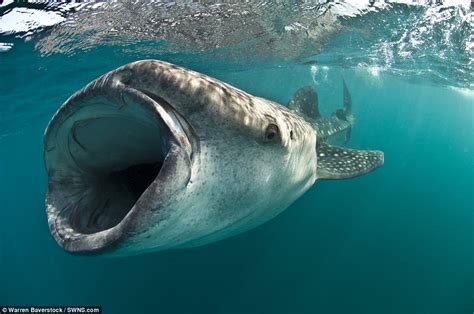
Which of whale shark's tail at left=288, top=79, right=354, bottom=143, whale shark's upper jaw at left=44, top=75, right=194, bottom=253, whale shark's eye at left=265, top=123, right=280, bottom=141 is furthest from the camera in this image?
whale shark's tail at left=288, top=79, right=354, bottom=143

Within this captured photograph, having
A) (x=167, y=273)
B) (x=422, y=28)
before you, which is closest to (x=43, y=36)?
(x=167, y=273)

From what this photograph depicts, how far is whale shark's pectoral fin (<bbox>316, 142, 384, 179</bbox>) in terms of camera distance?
4.94 m

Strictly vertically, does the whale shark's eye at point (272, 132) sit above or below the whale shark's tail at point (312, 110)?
above

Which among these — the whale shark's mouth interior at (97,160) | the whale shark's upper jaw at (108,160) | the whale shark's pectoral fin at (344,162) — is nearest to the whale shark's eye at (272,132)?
the whale shark's upper jaw at (108,160)

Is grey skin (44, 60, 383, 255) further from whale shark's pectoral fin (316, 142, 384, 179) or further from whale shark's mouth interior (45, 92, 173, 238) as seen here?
whale shark's pectoral fin (316, 142, 384, 179)

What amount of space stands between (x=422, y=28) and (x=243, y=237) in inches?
358

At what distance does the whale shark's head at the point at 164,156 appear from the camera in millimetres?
1647

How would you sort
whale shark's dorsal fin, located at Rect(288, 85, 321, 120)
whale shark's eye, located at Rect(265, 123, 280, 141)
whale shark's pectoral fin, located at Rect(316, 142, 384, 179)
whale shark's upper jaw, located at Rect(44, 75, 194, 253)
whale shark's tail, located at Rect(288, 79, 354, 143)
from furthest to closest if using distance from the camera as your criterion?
1. whale shark's dorsal fin, located at Rect(288, 85, 321, 120)
2. whale shark's tail, located at Rect(288, 79, 354, 143)
3. whale shark's pectoral fin, located at Rect(316, 142, 384, 179)
4. whale shark's eye, located at Rect(265, 123, 280, 141)
5. whale shark's upper jaw, located at Rect(44, 75, 194, 253)

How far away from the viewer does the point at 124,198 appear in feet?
9.57

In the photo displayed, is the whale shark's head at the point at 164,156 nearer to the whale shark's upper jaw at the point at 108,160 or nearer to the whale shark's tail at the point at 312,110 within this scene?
the whale shark's upper jaw at the point at 108,160

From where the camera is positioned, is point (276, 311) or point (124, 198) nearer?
point (124, 198)

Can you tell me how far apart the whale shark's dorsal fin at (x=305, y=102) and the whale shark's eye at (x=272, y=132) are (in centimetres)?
681

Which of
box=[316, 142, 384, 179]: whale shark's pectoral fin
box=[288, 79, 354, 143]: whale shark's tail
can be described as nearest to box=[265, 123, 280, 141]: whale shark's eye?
box=[316, 142, 384, 179]: whale shark's pectoral fin

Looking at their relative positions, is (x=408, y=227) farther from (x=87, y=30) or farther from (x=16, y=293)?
(x=16, y=293)
